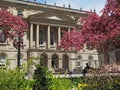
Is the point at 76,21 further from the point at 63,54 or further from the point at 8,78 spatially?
the point at 8,78

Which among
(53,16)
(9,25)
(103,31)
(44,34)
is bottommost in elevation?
(103,31)

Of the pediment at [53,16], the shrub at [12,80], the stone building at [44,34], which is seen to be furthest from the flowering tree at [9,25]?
the shrub at [12,80]

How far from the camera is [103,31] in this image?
968 inches

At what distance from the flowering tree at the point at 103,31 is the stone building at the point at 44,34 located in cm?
1682

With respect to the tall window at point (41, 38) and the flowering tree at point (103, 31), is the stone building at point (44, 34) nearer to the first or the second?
the tall window at point (41, 38)

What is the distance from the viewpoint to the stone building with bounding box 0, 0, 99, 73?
146 ft

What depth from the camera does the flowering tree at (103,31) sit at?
22594 millimetres

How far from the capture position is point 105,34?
24.2 meters

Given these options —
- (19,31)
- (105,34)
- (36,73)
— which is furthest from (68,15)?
(36,73)

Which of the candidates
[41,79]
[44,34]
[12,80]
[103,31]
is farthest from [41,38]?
[12,80]

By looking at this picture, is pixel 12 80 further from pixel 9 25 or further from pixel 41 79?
pixel 9 25

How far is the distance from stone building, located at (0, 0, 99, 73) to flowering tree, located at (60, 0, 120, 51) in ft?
55.2

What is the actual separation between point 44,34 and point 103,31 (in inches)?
964

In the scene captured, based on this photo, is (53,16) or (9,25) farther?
(53,16)
